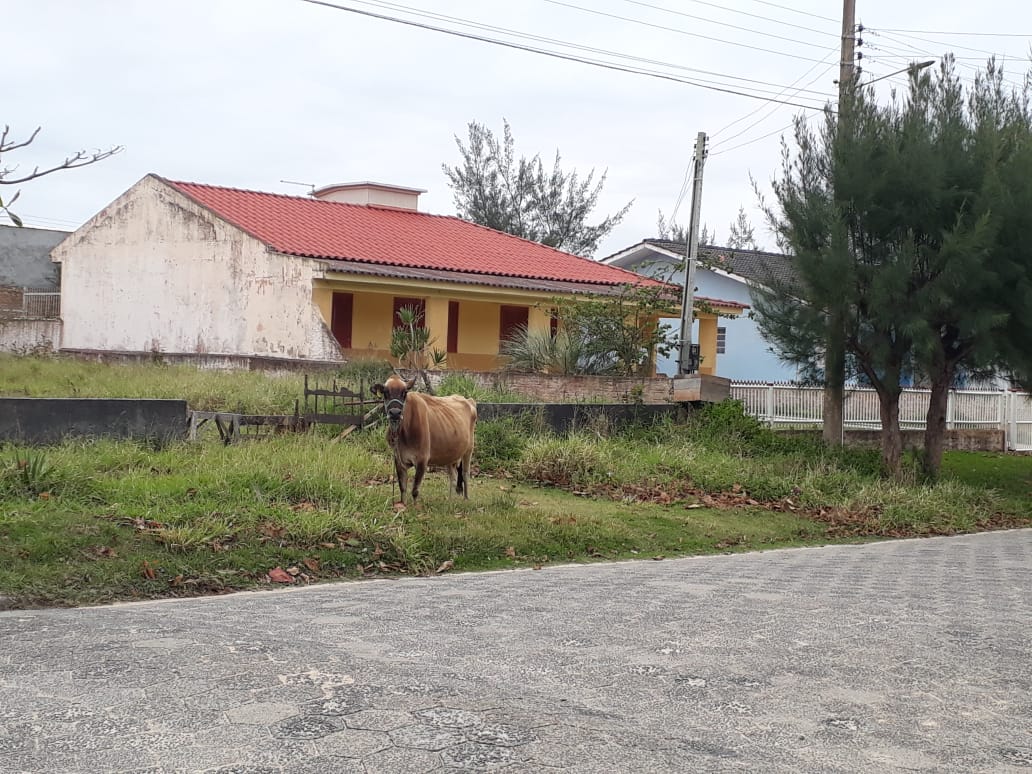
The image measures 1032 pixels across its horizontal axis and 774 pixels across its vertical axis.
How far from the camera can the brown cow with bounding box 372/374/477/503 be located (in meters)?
13.4

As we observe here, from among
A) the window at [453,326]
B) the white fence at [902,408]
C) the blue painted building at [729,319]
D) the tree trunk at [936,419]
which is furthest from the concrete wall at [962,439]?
the window at [453,326]

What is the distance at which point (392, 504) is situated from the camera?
Answer: 13.3m

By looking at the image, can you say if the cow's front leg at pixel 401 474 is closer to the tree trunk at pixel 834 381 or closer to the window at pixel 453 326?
the tree trunk at pixel 834 381

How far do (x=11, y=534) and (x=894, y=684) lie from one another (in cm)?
697

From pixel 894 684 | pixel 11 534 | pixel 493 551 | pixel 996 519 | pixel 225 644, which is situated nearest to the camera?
pixel 894 684

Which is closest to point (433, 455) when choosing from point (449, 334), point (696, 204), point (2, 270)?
point (696, 204)

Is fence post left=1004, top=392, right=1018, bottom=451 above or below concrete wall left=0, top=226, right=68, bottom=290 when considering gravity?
below

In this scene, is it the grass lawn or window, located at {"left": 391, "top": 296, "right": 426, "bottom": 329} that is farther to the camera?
window, located at {"left": 391, "top": 296, "right": 426, "bottom": 329}

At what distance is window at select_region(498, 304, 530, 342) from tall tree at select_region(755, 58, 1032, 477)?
42.1 ft

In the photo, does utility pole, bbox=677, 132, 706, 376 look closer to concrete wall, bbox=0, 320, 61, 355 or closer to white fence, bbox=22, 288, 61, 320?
concrete wall, bbox=0, 320, 61, 355

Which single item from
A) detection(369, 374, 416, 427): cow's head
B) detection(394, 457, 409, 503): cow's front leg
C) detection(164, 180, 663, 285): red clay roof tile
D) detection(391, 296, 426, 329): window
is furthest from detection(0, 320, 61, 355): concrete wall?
detection(369, 374, 416, 427): cow's head

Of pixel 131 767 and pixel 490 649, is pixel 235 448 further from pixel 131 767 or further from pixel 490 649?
pixel 131 767

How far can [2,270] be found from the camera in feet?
149

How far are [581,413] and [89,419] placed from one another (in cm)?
838
